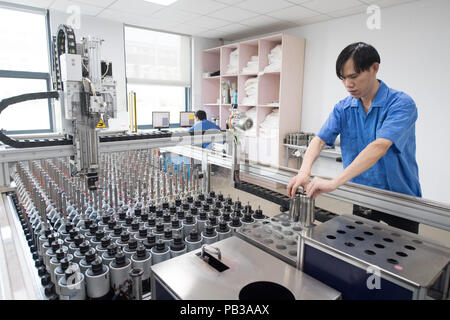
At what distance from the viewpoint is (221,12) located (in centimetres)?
380

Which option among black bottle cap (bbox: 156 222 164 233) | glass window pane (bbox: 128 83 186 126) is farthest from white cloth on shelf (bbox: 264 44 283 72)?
black bottle cap (bbox: 156 222 164 233)

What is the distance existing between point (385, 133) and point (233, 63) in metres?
4.31

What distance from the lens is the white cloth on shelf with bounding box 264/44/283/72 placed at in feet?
14.1

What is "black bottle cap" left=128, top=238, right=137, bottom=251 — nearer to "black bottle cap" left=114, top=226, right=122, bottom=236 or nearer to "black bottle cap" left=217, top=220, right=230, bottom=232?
"black bottle cap" left=114, top=226, right=122, bottom=236

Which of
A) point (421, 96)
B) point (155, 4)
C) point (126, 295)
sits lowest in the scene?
point (126, 295)

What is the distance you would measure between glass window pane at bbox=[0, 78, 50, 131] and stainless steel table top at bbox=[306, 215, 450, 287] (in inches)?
171

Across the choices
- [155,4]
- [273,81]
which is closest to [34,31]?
[155,4]

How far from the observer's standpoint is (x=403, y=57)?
135 inches

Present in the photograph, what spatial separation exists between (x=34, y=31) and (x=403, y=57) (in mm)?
4850

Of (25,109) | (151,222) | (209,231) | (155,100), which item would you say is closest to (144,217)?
(151,222)

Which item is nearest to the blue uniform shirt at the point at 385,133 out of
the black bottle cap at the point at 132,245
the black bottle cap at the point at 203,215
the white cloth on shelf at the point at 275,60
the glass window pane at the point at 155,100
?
the black bottle cap at the point at 203,215

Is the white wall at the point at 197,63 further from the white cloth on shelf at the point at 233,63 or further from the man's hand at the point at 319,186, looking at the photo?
the man's hand at the point at 319,186

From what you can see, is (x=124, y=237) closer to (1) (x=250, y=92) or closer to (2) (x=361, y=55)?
(2) (x=361, y=55)
